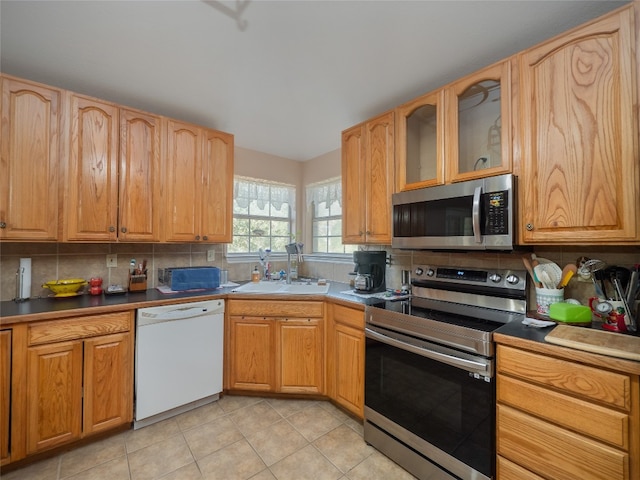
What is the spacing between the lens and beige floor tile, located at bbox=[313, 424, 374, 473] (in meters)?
1.69

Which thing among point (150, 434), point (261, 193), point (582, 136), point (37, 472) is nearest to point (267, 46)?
point (582, 136)

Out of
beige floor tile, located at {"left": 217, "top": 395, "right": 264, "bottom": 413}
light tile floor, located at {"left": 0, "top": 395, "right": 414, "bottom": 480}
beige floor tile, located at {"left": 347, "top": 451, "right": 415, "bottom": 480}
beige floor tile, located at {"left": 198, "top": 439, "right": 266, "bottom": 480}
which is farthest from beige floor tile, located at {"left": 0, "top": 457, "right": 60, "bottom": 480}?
beige floor tile, located at {"left": 347, "top": 451, "right": 415, "bottom": 480}

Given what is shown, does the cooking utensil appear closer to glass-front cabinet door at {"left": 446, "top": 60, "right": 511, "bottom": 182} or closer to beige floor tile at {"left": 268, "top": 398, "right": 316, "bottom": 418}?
glass-front cabinet door at {"left": 446, "top": 60, "right": 511, "bottom": 182}

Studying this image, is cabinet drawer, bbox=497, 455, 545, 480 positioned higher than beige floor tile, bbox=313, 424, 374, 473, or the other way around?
cabinet drawer, bbox=497, 455, 545, 480

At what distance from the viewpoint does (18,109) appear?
176cm

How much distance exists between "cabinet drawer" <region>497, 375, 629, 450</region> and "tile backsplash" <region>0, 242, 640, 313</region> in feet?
2.16

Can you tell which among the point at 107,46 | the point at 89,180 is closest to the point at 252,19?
the point at 107,46

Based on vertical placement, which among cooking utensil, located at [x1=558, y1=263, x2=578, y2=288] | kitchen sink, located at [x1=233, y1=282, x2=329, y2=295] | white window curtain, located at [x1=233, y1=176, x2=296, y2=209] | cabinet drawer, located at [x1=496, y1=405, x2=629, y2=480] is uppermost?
white window curtain, located at [x1=233, y1=176, x2=296, y2=209]

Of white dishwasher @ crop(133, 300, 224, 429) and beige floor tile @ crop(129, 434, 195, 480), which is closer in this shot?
beige floor tile @ crop(129, 434, 195, 480)

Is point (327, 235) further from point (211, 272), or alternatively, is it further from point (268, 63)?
point (268, 63)

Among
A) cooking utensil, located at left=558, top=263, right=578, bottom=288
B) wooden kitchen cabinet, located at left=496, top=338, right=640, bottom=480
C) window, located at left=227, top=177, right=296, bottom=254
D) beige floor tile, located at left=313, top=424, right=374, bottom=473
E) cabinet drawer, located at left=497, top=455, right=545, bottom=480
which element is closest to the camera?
wooden kitchen cabinet, located at left=496, top=338, right=640, bottom=480

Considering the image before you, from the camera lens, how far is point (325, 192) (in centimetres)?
343

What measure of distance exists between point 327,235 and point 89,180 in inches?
88.0

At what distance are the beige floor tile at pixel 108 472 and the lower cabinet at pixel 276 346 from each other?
810 millimetres
